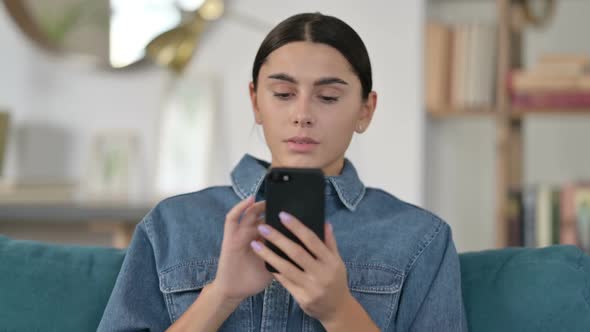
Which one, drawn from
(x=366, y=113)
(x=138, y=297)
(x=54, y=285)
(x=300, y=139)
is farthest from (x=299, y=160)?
(x=54, y=285)

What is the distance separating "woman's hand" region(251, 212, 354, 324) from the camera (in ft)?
2.78

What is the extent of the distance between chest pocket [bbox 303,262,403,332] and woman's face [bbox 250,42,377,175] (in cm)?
14

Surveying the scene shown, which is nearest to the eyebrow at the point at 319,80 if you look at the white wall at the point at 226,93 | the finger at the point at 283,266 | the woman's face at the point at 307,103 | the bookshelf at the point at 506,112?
the woman's face at the point at 307,103

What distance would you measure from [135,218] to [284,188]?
1696 millimetres

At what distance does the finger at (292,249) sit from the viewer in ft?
2.78

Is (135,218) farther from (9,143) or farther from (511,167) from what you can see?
(511,167)

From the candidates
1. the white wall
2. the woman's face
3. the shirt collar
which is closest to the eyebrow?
the woman's face

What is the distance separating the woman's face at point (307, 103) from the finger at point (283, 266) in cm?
18

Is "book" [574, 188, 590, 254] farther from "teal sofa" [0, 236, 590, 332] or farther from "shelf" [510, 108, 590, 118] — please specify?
"teal sofa" [0, 236, 590, 332]

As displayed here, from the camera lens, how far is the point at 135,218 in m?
2.50

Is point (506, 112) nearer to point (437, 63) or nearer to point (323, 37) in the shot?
point (437, 63)

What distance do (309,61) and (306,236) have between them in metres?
0.26

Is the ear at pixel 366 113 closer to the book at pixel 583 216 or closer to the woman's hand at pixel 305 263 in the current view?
the woman's hand at pixel 305 263

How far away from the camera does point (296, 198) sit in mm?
867
